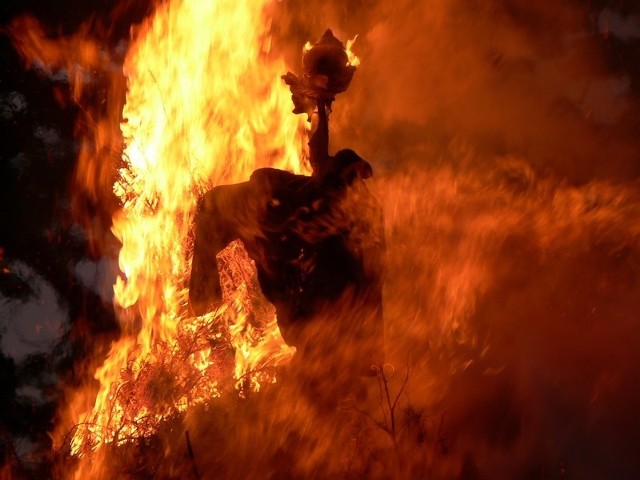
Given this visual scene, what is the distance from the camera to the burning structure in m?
3.11

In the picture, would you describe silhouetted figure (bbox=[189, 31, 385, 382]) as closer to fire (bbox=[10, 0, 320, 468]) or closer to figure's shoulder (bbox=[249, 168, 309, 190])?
figure's shoulder (bbox=[249, 168, 309, 190])

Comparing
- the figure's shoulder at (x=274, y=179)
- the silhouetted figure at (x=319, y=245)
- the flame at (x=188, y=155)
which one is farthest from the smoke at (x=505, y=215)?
the figure's shoulder at (x=274, y=179)

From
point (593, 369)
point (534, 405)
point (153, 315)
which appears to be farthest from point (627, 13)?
point (153, 315)

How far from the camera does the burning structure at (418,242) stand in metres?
3.11

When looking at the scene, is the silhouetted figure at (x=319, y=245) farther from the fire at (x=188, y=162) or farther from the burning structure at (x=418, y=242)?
the fire at (x=188, y=162)

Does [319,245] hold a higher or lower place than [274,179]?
lower

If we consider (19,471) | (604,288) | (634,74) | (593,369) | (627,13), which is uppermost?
(627,13)

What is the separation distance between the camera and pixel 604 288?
13.2 ft

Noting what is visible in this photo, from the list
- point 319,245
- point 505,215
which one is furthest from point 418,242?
point 319,245

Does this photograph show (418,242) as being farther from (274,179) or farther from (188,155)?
(274,179)

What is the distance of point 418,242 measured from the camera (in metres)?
4.96

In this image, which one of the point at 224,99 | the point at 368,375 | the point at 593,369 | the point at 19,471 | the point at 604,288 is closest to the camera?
the point at 368,375

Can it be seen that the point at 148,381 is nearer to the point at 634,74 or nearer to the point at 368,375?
the point at 368,375

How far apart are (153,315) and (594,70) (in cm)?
389
